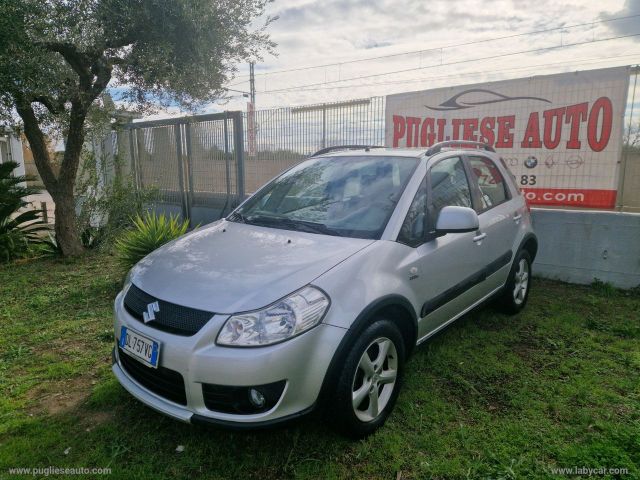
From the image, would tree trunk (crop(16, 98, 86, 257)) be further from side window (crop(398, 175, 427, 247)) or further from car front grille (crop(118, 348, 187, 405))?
side window (crop(398, 175, 427, 247))

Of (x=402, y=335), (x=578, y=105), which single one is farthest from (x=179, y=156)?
(x=402, y=335)

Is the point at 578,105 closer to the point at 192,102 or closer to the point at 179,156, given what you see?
the point at 192,102

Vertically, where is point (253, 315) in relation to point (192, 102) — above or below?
below

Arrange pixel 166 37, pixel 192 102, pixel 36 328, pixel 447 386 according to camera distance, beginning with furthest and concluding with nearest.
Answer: pixel 192 102 < pixel 166 37 < pixel 36 328 < pixel 447 386

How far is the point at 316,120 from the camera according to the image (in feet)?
25.5

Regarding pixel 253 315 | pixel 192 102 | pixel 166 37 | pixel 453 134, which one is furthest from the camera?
pixel 192 102

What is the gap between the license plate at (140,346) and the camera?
2336 mm

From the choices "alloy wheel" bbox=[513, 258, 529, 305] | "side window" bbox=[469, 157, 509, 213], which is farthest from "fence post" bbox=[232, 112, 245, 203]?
"alloy wheel" bbox=[513, 258, 529, 305]

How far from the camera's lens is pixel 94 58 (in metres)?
6.18

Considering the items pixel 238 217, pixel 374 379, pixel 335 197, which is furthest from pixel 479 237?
pixel 238 217

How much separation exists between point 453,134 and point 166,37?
439 centimetres

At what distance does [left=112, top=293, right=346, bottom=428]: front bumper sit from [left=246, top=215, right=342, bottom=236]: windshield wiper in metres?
0.86

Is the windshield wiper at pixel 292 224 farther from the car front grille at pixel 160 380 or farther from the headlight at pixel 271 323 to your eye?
the car front grille at pixel 160 380

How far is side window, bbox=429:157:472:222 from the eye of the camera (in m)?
3.34
